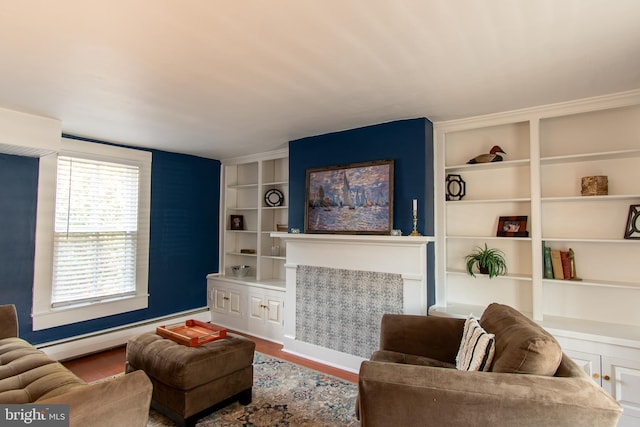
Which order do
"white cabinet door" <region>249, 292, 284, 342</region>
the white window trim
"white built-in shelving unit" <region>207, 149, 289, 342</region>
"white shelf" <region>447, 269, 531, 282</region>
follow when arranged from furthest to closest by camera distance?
"white built-in shelving unit" <region>207, 149, 289, 342</region> < "white cabinet door" <region>249, 292, 284, 342</region> < the white window trim < "white shelf" <region>447, 269, 531, 282</region>

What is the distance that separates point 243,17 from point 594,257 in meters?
3.04

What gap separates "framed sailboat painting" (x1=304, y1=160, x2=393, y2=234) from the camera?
310 centimetres

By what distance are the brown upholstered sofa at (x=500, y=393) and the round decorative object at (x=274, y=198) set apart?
3.35m

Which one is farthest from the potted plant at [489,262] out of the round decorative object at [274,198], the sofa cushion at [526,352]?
the round decorative object at [274,198]

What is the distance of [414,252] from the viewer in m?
2.92

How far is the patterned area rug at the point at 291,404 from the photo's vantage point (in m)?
2.35

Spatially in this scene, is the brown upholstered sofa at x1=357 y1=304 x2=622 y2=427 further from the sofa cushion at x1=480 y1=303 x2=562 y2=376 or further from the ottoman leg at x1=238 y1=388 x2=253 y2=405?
the ottoman leg at x1=238 y1=388 x2=253 y2=405

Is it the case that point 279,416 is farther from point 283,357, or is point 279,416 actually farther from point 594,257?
point 594,257

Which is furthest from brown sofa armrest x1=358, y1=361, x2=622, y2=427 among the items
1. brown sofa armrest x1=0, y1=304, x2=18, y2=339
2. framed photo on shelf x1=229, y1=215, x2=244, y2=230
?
framed photo on shelf x1=229, y1=215, x2=244, y2=230

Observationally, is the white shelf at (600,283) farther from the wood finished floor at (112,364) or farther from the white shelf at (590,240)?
the wood finished floor at (112,364)

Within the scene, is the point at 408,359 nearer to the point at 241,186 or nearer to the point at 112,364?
the point at 112,364

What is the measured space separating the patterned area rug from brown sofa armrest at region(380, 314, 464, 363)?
2.04ft

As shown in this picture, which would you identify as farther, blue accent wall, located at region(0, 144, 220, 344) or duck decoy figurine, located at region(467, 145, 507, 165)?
blue accent wall, located at region(0, 144, 220, 344)

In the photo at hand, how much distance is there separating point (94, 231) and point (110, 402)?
114 inches
